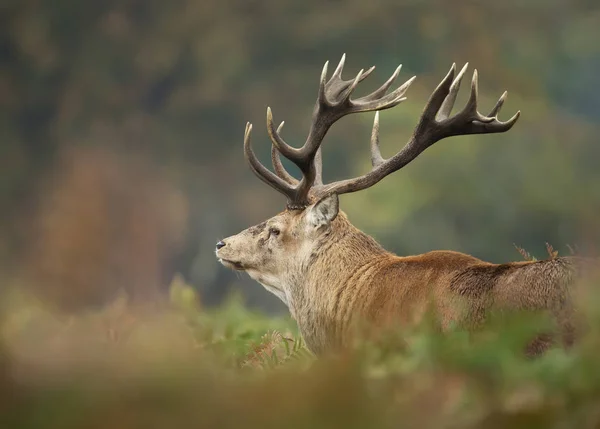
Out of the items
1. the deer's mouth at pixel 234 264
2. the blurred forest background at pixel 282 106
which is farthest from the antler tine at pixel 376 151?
the blurred forest background at pixel 282 106

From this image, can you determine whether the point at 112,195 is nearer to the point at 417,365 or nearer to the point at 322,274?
the point at 322,274

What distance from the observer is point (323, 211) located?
5.59m

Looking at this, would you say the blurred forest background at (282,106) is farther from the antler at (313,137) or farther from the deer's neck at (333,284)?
the deer's neck at (333,284)

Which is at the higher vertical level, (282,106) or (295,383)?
(282,106)

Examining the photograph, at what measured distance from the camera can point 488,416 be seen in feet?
7.01

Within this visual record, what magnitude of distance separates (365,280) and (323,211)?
57 cm

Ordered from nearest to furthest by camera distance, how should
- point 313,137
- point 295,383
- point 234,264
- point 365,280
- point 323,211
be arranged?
point 295,383 < point 365,280 < point 323,211 < point 313,137 < point 234,264

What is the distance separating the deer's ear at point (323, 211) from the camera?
5.51 m

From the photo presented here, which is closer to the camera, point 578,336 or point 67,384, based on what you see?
point 67,384

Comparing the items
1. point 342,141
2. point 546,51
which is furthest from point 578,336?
point 546,51

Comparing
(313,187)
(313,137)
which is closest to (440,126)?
Result: (313,137)

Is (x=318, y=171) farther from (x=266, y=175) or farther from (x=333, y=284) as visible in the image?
(x=333, y=284)

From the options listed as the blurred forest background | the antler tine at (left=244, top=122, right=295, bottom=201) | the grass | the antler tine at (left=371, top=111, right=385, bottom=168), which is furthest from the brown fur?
the blurred forest background

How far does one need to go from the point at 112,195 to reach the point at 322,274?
2227 millimetres
